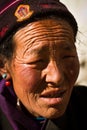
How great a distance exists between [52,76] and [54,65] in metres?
0.04

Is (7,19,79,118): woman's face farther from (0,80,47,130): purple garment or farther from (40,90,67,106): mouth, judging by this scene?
(0,80,47,130): purple garment

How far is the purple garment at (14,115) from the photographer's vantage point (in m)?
1.36

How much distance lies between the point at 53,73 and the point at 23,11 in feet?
0.91

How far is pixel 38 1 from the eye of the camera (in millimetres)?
1251

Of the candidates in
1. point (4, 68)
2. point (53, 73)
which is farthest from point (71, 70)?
point (4, 68)

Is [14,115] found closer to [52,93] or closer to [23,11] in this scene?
[52,93]

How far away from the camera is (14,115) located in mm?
1364

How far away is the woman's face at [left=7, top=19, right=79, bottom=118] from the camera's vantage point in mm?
1191

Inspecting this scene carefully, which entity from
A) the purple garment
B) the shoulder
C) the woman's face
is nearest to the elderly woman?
the woman's face

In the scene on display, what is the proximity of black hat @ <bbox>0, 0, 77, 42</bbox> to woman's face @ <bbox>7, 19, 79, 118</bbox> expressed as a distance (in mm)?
32

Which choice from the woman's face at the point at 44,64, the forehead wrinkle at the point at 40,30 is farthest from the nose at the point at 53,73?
the forehead wrinkle at the point at 40,30

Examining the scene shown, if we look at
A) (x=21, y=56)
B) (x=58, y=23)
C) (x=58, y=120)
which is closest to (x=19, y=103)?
(x=58, y=120)

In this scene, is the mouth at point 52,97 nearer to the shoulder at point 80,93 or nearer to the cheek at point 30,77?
the cheek at point 30,77

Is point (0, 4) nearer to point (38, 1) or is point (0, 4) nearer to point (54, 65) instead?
point (38, 1)
